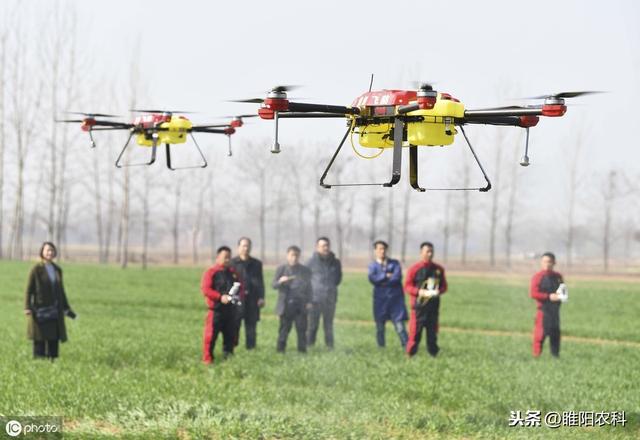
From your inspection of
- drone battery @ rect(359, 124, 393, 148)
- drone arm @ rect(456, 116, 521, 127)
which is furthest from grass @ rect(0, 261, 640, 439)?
drone arm @ rect(456, 116, 521, 127)

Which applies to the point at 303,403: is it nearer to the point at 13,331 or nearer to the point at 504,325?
the point at 13,331

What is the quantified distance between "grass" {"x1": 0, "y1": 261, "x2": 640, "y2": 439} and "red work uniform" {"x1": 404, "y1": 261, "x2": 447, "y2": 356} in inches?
16.8

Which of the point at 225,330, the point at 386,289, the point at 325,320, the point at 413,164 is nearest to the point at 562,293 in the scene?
the point at 386,289

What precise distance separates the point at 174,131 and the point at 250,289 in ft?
26.2

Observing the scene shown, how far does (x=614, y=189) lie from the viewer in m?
61.4

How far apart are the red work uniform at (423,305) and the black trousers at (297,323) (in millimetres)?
1975

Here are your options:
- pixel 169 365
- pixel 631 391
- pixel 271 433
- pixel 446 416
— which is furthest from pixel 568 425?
pixel 169 365

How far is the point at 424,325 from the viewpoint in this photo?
1708 cm

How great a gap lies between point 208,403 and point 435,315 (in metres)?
6.57

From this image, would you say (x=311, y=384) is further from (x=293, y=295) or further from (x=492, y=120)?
(x=492, y=120)

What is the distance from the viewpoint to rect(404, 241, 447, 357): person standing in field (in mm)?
17031

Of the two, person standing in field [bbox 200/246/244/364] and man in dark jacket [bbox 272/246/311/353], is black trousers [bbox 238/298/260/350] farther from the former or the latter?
person standing in field [bbox 200/246/244/364]

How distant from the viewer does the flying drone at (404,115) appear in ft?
24.5

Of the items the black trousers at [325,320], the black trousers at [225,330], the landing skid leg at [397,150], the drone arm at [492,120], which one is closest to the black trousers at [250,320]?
the black trousers at [325,320]
